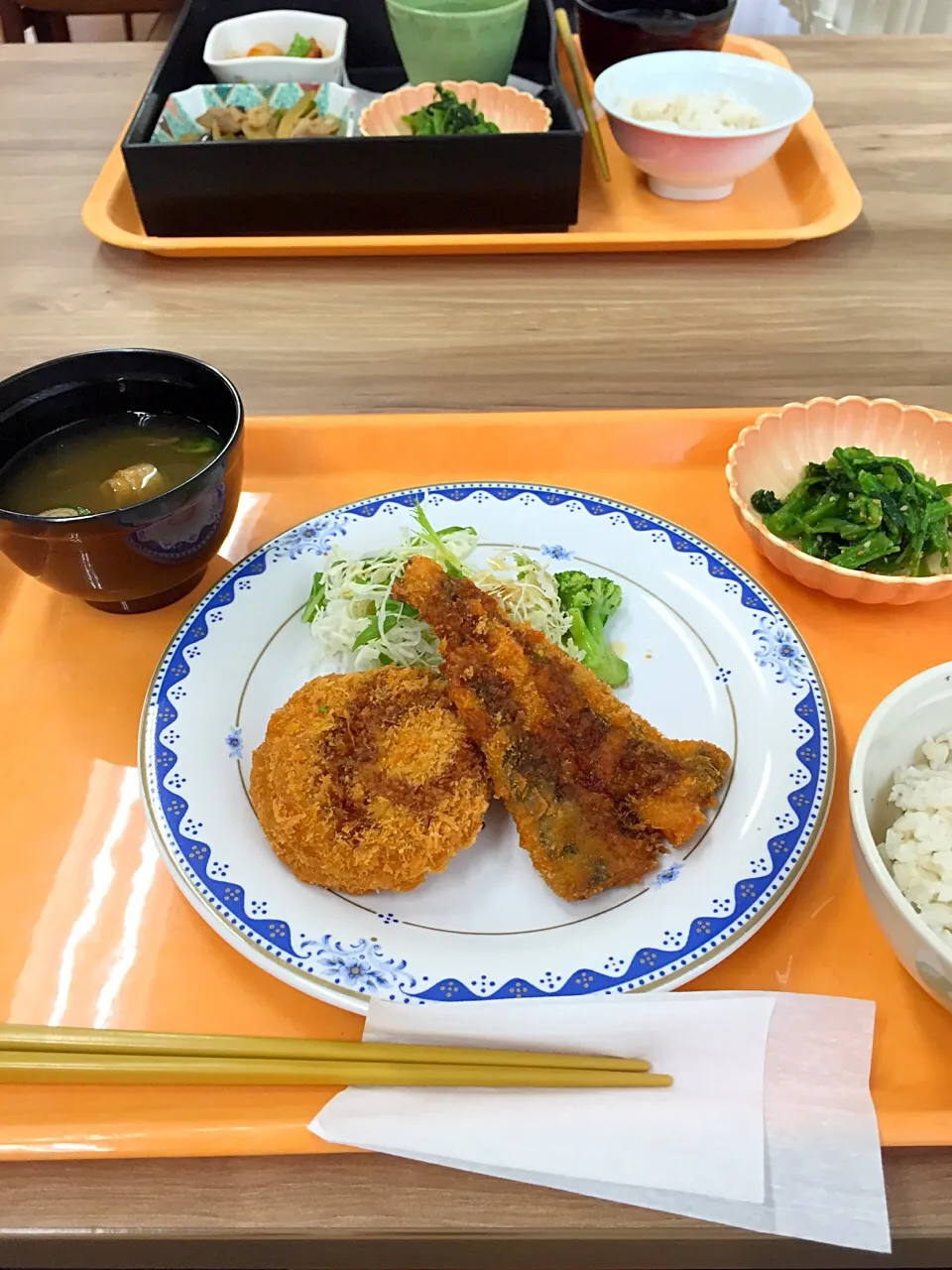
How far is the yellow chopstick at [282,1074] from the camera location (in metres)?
0.96

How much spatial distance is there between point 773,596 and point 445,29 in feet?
6.08

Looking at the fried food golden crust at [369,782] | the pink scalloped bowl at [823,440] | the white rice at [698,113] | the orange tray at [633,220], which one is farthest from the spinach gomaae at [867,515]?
the white rice at [698,113]

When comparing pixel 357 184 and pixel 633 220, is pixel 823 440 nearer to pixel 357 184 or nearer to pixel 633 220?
pixel 633 220

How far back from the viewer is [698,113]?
91.1 inches

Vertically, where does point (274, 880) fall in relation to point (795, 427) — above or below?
below

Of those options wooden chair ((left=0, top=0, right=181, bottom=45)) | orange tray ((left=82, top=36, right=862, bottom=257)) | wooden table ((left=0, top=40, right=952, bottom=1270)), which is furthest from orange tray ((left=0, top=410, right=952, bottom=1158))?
wooden chair ((left=0, top=0, right=181, bottom=45))

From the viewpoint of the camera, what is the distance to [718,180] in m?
2.24

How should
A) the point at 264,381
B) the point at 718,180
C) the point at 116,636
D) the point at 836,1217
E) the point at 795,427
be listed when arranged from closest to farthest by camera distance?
the point at 836,1217 → the point at 116,636 → the point at 795,427 → the point at 264,381 → the point at 718,180

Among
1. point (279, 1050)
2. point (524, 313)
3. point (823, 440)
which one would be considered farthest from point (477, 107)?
point (279, 1050)

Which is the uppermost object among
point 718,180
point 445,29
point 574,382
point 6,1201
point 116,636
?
point 445,29

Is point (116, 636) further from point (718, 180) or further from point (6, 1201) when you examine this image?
point (718, 180)

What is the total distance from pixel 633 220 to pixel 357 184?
0.67 metres

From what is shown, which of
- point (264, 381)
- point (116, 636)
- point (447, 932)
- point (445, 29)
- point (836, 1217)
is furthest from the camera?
point (445, 29)

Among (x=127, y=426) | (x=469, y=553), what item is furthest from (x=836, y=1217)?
(x=127, y=426)
